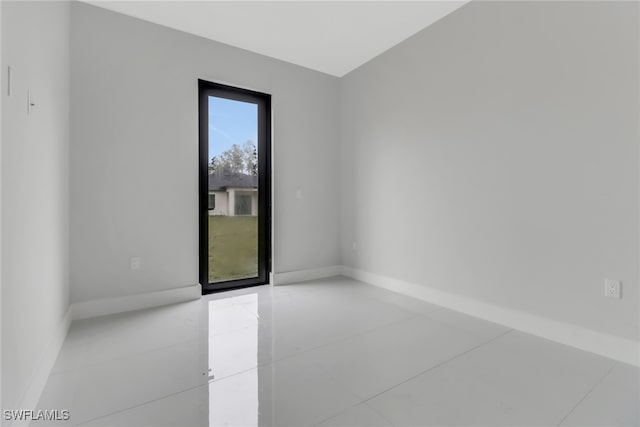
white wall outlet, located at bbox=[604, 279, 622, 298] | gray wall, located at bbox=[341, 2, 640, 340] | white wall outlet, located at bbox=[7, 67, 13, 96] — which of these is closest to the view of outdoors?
gray wall, located at bbox=[341, 2, 640, 340]

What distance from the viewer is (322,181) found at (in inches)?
155

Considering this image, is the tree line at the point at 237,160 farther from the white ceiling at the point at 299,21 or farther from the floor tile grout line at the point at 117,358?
the floor tile grout line at the point at 117,358

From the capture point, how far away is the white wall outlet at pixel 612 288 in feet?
6.06

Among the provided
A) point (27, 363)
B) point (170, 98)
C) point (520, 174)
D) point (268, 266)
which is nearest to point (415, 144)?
point (520, 174)

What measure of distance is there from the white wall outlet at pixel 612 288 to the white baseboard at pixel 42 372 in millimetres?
3166

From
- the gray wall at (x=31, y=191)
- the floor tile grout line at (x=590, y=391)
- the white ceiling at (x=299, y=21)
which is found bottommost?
the floor tile grout line at (x=590, y=391)

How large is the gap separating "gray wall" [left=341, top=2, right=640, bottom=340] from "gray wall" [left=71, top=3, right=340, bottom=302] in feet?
5.21

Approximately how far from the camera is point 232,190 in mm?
3373

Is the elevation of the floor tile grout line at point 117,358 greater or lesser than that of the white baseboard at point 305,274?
lesser

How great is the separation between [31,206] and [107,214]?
127 centimetres

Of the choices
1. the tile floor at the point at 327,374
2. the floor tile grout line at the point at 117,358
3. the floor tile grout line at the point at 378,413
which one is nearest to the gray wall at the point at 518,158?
the tile floor at the point at 327,374

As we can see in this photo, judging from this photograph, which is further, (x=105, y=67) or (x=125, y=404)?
(x=105, y=67)

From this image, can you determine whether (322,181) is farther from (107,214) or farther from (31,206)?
(31,206)

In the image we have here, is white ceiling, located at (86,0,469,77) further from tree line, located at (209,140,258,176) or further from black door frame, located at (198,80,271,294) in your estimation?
tree line, located at (209,140,258,176)
